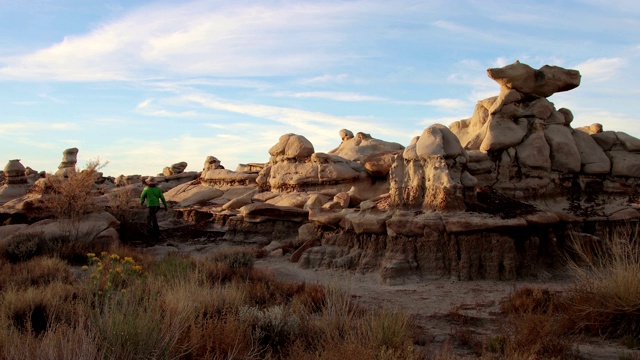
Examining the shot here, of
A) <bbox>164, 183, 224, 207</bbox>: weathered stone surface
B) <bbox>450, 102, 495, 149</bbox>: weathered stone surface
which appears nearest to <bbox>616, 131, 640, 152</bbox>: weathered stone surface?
<bbox>450, 102, 495, 149</bbox>: weathered stone surface

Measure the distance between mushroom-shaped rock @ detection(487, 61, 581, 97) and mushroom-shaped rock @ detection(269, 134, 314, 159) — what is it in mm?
7264

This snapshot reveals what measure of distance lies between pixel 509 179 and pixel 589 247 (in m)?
2.52

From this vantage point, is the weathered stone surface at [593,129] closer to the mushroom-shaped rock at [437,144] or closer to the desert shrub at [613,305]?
the mushroom-shaped rock at [437,144]

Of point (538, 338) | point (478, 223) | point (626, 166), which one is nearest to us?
point (538, 338)

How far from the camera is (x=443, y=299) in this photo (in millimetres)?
10094

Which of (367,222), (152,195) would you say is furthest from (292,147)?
(367,222)

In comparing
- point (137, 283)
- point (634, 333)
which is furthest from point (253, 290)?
point (634, 333)

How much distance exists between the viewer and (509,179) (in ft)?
44.9

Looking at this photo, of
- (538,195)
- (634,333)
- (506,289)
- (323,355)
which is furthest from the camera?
(538,195)

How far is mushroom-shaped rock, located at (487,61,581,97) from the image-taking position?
1435 cm

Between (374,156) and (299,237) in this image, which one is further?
(374,156)

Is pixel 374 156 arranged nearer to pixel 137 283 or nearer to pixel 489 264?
pixel 489 264

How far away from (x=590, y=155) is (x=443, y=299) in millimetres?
6622

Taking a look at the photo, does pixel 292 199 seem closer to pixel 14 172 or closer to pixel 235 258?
pixel 235 258
